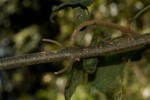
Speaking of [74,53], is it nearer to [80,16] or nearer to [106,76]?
[80,16]

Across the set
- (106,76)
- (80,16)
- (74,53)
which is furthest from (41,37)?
(74,53)

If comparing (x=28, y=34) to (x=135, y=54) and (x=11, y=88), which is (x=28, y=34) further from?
(x=135, y=54)

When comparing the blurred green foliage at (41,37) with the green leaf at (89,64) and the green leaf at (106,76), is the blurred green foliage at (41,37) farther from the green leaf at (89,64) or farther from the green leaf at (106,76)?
the green leaf at (89,64)

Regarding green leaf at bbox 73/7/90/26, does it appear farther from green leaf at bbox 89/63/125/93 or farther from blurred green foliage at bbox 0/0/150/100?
blurred green foliage at bbox 0/0/150/100

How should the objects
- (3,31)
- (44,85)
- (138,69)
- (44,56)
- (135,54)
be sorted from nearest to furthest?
(44,56) < (135,54) < (138,69) < (44,85) < (3,31)

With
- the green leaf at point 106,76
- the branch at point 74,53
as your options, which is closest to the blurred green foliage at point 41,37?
the green leaf at point 106,76

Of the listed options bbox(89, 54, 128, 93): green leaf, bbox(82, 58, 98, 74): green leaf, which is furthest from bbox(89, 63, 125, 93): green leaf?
bbox(82, 58, 98, 74): green leaf

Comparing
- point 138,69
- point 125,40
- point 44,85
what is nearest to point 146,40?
point 125,40
